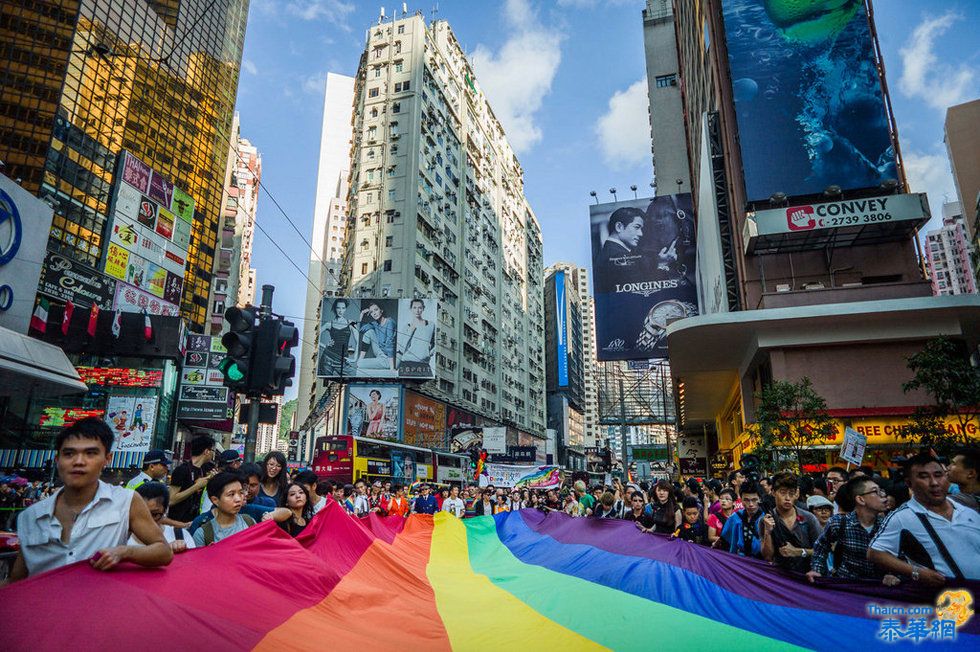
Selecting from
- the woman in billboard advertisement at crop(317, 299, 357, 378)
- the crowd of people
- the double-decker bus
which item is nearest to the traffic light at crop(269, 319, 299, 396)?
the crowd of people

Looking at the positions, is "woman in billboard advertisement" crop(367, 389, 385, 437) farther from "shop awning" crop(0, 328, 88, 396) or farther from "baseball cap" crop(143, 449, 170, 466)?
"baseball cap" crop(143, 449, 170, 466)

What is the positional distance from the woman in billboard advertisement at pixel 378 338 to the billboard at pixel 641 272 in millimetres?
21128

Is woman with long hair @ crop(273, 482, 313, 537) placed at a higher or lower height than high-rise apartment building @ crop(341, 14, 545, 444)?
lower

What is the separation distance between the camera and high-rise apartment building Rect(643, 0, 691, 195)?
52.5m

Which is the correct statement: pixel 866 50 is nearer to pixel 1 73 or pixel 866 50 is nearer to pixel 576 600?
pixel 576 600

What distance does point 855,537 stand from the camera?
4973 millimetres

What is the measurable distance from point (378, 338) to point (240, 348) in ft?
145

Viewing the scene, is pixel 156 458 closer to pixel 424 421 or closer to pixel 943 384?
pixel 943 384

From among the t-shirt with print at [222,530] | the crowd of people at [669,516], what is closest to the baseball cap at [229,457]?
the crowd of people at [669,516]

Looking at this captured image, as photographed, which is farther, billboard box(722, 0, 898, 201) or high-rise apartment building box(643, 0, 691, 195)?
high-rise apartment building box(643, 0, 691, 195)

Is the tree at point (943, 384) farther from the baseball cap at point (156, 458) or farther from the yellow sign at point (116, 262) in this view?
the yellow sign at point (116, 262)

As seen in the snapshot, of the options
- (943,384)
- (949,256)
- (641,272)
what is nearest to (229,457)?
(943,384)

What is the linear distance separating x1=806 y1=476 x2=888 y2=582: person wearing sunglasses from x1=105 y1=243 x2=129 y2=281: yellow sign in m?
49.2

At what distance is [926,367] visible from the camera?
13844mm
